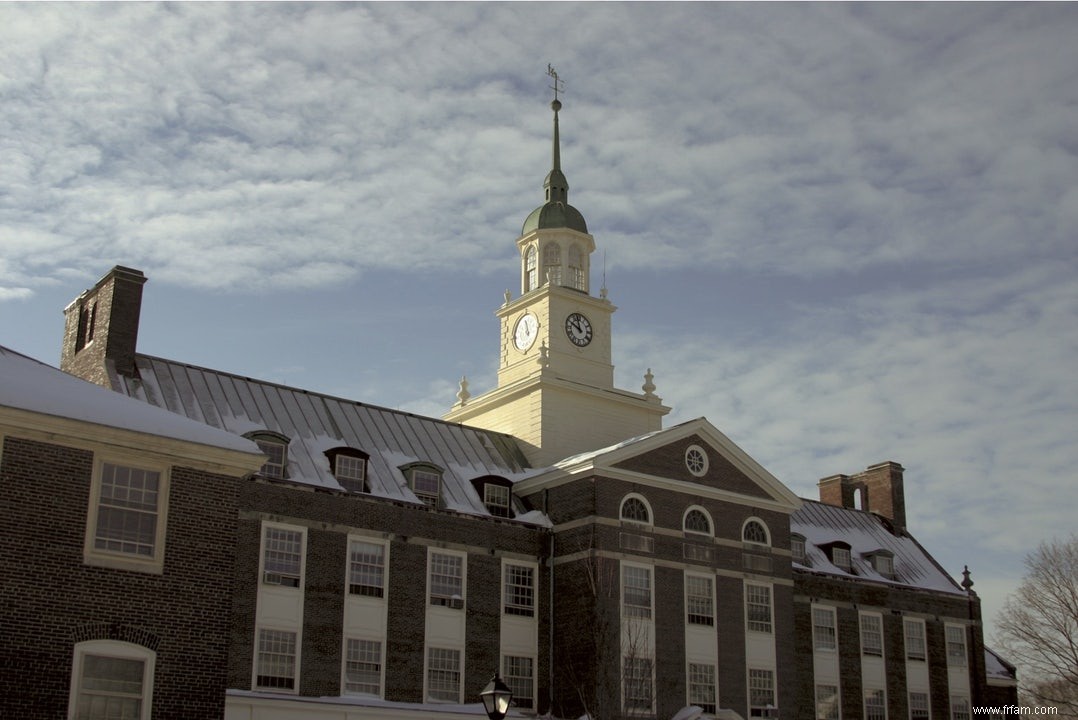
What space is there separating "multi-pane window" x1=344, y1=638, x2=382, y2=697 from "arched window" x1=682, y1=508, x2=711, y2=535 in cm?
1195

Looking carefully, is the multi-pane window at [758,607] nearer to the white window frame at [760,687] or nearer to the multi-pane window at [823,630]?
the white window frame at [760,687]

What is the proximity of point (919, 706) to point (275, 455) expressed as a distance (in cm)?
2868

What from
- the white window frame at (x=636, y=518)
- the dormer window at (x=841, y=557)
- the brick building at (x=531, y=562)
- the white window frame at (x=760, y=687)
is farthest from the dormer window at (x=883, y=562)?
the white window frame at (x=636, y=518)

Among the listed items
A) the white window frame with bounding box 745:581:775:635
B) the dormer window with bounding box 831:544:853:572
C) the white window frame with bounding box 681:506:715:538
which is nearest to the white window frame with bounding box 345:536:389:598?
the white window frame with bounding box 681:506:715:538

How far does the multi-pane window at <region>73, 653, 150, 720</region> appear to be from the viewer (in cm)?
2241

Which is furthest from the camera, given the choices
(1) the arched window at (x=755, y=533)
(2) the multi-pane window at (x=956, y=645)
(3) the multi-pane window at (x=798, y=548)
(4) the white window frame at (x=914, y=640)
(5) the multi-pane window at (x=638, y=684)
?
(2) the multi-pane window at (x=956, y=645)

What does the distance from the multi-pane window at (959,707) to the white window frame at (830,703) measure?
7204mm

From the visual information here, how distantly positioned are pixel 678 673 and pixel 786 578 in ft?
21.5

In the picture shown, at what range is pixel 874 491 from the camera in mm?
62156

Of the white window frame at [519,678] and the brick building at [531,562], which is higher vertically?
the brick building at [531,562]

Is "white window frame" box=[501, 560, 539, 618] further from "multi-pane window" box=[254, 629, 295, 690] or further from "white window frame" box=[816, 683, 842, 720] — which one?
"white window frame" box=[816, 683, 842, 720]

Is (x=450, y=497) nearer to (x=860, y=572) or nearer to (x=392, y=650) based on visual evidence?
(x=392, y=650)

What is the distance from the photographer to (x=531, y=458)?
160ft

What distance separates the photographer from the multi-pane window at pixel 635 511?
43.2 metres
